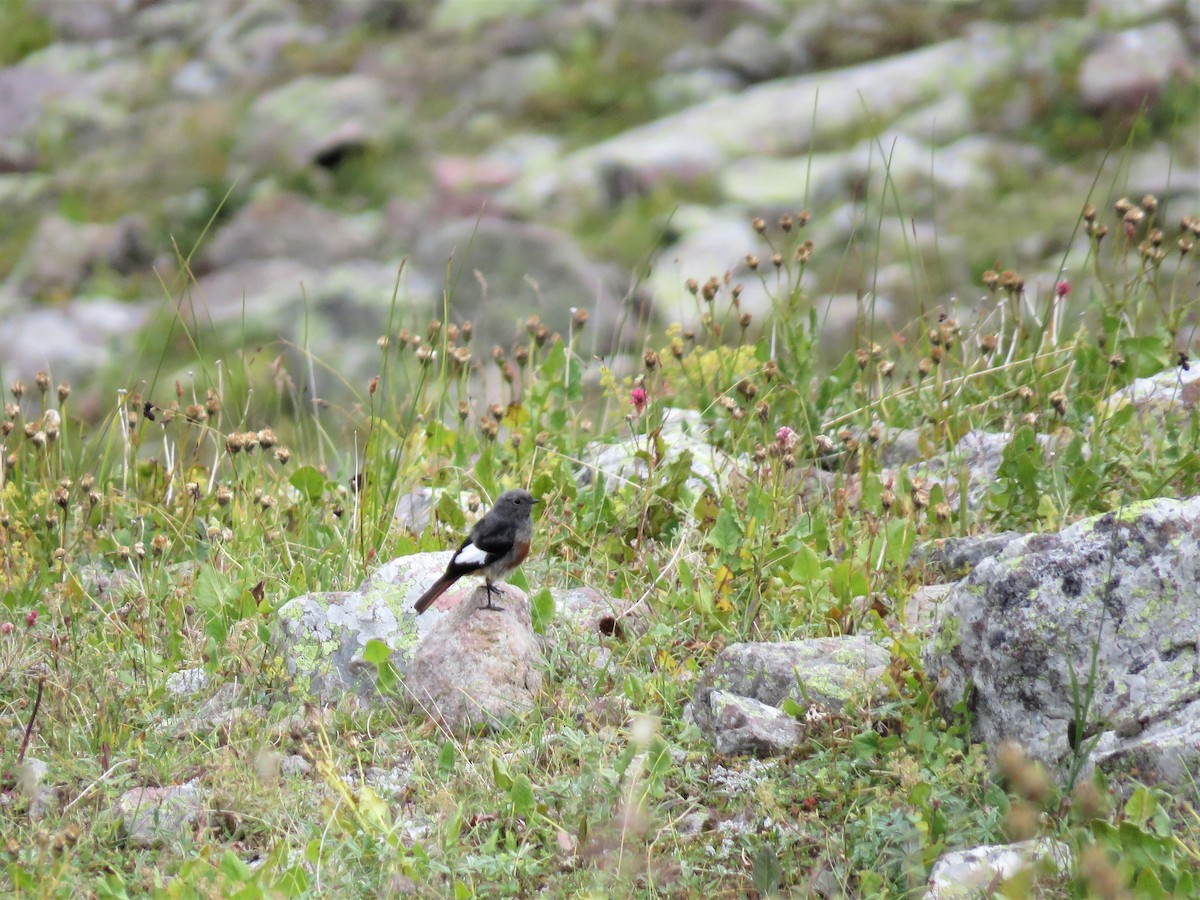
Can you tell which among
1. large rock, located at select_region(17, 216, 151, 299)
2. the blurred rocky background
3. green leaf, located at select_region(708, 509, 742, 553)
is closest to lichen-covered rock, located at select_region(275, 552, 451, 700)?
green leaf, located at select_region(708, 509, 742, 553)

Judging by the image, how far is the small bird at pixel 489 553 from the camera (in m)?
3.92

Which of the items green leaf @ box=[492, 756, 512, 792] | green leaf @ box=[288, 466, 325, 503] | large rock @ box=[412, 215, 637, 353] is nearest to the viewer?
green leaf @ box=[492, 756, 512, 792]

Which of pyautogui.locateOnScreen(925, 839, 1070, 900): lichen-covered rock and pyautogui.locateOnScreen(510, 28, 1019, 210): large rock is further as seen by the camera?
pyautogui.locateOnScreen(510, 28, 1019, 210): large rock

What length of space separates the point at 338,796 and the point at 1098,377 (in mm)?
3467

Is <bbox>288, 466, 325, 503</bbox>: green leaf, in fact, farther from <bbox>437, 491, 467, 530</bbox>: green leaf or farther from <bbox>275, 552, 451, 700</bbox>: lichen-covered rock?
<bbox>275, 552, 451, 700</bbox>: lichen-covered rock

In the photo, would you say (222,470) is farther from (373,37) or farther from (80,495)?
(373,37)

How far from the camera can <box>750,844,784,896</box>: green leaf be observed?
3.07 metres

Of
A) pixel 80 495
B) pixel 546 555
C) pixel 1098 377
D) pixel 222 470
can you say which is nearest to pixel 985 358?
pixel 1098 377

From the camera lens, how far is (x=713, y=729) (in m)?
3.63

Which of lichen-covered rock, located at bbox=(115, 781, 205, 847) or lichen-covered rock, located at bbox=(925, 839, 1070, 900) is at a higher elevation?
lichen-covered rock, located at bbox=(925, 839, 1070, 900)

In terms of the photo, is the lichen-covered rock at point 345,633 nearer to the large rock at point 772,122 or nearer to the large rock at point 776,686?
the large rock at point 776,686

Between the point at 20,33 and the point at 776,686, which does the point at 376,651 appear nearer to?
the point at 776,686

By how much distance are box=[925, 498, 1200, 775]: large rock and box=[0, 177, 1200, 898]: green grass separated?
166mm

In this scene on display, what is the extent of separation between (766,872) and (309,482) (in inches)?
108
